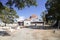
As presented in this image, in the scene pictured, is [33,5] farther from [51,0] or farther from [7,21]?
[7,21]

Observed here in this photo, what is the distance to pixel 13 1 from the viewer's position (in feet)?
66.4

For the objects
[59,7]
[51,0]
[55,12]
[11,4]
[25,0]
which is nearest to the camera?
[25,0]

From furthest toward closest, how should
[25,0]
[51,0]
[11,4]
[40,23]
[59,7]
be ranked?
[40,23] → [51,0] → [59,7] → [11,4] → [25,0]

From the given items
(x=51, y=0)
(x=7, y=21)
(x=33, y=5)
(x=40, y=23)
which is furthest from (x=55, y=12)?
(x=40, y=23)

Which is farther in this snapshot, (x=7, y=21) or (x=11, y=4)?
(x=7, y=21)

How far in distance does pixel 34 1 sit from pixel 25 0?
3.52 feet

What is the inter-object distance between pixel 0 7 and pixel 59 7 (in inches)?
1156

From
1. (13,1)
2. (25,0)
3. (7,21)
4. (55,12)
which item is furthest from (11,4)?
(7,21)

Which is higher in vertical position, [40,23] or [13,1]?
[13,1]

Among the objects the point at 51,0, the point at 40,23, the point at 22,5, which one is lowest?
the point at 40,23

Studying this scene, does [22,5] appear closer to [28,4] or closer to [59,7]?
[28,4]

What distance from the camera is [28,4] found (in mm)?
19906

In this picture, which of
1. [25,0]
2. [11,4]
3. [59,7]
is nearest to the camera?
[25,0]

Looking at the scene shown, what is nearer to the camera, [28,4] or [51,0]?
[28,4]
